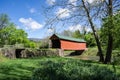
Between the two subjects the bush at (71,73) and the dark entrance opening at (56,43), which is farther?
the dark entrance opening at (56,43)

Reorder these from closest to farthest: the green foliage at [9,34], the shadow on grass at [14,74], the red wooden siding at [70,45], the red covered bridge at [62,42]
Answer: the shadow on grass at [14,74]
the red covered bridge at [62,42]
the red wooden siding at [70,45]
the green foliage at [9,34]

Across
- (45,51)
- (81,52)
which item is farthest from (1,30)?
(45,51)

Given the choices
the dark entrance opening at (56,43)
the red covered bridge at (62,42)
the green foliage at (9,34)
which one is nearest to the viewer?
the red covered bridge at (62,42)

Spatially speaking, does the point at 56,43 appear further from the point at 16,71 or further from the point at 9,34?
the point at 16,71

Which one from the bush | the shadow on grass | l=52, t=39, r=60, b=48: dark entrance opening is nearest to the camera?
the bush

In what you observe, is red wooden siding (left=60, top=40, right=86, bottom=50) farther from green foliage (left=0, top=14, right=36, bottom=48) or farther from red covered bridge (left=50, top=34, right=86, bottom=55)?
green foliage (left=0, top=14, right=36, bottom=48)

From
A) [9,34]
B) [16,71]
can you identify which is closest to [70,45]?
[9,34]

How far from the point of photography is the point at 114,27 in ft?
47.2

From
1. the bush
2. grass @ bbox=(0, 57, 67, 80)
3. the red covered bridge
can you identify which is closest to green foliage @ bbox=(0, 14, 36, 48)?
the red covered bridge

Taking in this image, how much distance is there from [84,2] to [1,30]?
53.9 metres

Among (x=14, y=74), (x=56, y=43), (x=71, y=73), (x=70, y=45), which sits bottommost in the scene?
(x=14, y=74)

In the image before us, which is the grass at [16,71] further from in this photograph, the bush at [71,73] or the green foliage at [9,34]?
the green foliage at [9,34]

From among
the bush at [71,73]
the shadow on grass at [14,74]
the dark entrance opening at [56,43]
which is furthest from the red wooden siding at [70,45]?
the bush at [71,73]

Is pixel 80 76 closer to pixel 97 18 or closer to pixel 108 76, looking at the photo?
pixel 108 76
